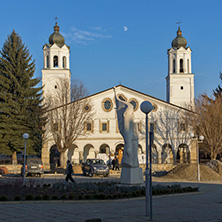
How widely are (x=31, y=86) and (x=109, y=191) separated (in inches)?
1322

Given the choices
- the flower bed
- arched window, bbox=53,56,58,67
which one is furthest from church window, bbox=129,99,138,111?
the flower bed

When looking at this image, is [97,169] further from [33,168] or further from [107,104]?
[107,104]

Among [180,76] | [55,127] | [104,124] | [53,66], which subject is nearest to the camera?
[55,127]

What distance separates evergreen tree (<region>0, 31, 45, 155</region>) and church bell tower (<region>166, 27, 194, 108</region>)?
78.9 ft

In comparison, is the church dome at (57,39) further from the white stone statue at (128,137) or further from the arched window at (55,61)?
the white stone statue at (128,137)

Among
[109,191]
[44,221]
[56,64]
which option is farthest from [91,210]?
[56,64]

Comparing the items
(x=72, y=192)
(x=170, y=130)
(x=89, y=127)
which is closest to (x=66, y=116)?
(x=89, y=127)

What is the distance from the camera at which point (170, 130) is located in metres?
54.0

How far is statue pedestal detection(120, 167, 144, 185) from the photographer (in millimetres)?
17219

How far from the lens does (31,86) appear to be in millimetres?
46688

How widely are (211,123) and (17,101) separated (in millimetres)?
23211

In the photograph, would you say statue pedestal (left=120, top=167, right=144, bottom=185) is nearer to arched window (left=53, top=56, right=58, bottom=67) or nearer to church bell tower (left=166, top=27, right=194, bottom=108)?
church bell tower (left=166, top=27, right=194, bottom=108)

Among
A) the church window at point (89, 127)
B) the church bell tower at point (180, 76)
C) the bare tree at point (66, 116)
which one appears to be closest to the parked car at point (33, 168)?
the bare tree at point (66, 116)

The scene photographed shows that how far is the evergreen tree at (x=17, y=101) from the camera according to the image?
44094mm
